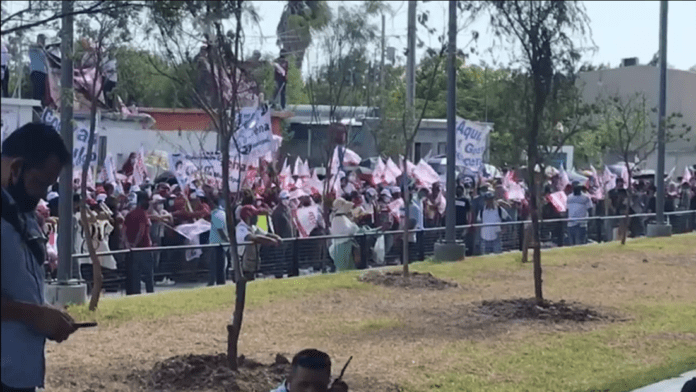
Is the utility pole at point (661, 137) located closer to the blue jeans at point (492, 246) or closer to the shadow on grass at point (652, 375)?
the blue jeans at point (492, 246)

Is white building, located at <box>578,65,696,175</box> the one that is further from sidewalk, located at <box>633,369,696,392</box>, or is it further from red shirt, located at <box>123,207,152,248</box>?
sidewalk, located at <box>633,369,696,392</box>

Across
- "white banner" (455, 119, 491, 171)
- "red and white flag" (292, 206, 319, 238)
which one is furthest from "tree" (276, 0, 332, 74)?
"white banner" (455, 119, 491, 171)

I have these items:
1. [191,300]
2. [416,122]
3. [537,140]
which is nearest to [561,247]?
[416,122]

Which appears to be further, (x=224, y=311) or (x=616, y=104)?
(x=616, y=104)

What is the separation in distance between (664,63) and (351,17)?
8.05 meters

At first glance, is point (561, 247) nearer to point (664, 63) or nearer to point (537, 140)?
point (664, 63)

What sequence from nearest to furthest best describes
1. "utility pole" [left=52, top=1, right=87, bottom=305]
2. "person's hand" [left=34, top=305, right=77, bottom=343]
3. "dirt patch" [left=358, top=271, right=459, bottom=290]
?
"person's hand" [left=34, top=305, right=77, bottom=343], "utility pole" [left=52, top=1, right=87, bottom=305], "dirt patch" [left=358, top=271, right=459, bottom=290]

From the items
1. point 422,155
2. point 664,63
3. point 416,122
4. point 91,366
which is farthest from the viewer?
point 422,155

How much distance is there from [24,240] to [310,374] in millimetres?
1626

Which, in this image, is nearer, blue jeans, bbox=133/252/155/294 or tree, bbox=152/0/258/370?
tree, bbox=152/0/258/370

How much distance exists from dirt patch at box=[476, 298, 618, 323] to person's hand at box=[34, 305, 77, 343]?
10.9m

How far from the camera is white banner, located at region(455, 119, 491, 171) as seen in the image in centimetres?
2719

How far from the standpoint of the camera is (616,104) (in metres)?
30.8

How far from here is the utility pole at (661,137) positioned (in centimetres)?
2792
